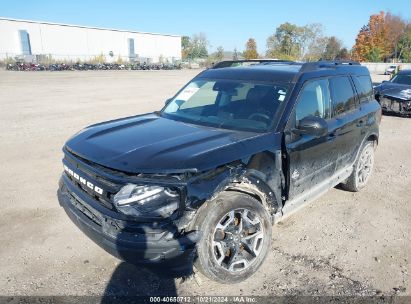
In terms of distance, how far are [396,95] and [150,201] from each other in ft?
39.5

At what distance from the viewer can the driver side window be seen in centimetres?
368

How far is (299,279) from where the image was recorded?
323 cm

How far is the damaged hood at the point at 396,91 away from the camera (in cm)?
1184

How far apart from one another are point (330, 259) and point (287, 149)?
1258 mm

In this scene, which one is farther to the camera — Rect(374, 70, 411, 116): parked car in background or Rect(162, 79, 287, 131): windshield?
Rect(374, 70, 411, 116): parked car in background

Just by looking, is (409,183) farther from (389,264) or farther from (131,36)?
(131,36)

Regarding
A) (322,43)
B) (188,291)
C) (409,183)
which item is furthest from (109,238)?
(322,43)

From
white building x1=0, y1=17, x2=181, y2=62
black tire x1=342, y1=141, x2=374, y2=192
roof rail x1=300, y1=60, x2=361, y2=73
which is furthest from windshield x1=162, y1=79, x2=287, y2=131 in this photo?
white building x1=0, y1=17, x2=181, y2=62

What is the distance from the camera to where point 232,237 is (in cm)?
307

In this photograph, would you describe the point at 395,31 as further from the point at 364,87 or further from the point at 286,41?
the point at 364,87

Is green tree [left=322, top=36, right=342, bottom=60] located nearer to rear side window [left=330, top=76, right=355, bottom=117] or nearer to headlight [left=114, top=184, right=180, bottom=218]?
rear side window [left=330, top=76, right=355, bottom=117]

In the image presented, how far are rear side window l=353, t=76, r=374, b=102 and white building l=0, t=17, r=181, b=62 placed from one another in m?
62.8

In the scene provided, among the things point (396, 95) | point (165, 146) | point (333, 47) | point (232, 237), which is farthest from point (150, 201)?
point (333, 47)

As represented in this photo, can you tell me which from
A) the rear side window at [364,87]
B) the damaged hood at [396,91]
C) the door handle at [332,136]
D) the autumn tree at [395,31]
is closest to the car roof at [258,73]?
the door handle at [332,136]
